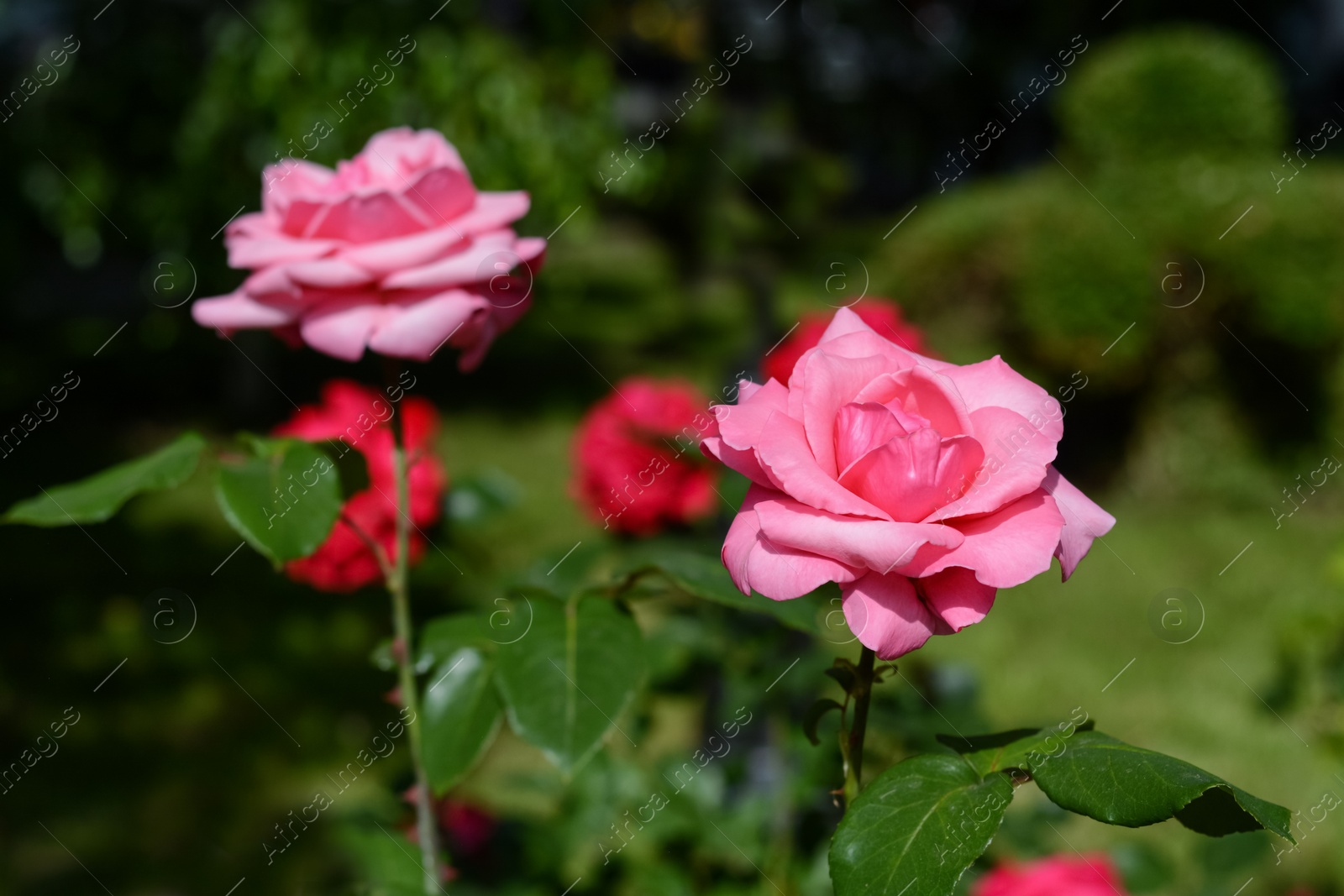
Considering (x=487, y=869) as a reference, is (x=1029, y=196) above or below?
below

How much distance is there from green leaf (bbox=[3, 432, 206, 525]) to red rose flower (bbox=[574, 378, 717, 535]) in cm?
88

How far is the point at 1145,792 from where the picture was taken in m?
0.50

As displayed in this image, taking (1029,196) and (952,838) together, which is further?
(1029,196)

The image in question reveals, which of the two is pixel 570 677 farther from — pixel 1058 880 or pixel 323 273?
pixel 1058 880

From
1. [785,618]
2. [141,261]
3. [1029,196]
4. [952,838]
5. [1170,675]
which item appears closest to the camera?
[952,838]

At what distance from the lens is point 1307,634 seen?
167 cm

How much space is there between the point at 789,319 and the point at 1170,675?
3.81m

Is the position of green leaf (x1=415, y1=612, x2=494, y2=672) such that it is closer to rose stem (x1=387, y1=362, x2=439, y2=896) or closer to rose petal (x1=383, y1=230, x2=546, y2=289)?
rose stem (x1=387, y1=362, x2=439, y2=896)

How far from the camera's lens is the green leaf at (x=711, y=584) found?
0.70 m

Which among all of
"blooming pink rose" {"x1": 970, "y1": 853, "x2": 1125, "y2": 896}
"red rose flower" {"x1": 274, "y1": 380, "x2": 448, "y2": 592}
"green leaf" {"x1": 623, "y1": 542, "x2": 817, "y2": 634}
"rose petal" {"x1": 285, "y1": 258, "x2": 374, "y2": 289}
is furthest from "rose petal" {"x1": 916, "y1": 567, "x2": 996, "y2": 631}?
"blooming pink rose" {"x1": 970, "y1": 853, "x2": 1125, "y2": 896}

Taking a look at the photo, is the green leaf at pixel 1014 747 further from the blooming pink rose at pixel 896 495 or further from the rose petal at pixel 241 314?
the rose petal at pixel 241 314

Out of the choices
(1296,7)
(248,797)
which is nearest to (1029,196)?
(248,797)

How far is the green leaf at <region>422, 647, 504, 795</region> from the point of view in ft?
2.33

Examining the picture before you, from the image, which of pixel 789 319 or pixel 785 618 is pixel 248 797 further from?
pixel 789 319
